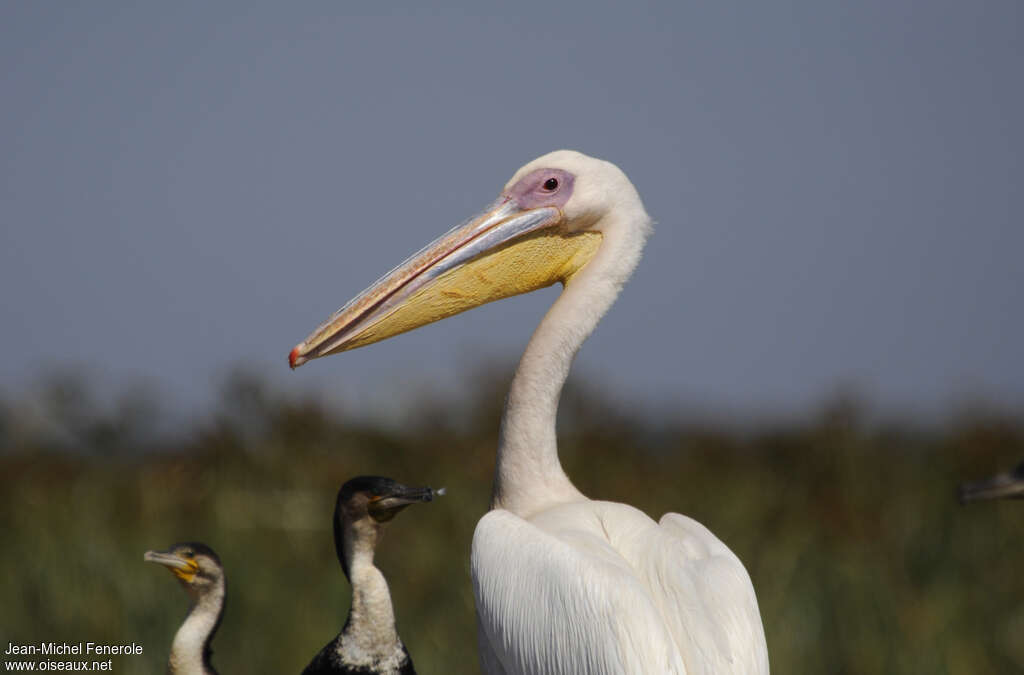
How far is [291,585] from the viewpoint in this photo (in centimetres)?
622

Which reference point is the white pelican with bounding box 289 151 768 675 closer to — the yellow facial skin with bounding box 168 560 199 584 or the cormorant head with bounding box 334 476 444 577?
the cormorant head with bounding box 334 476 444 577

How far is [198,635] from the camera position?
304 cm

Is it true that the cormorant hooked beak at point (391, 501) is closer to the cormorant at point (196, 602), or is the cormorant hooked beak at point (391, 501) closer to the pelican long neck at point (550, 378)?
the pelican long neck at point (550, 378)

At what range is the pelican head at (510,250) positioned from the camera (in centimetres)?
322

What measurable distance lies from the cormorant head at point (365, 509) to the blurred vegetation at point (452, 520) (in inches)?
105

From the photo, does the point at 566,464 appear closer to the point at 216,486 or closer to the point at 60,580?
the point at 216,486

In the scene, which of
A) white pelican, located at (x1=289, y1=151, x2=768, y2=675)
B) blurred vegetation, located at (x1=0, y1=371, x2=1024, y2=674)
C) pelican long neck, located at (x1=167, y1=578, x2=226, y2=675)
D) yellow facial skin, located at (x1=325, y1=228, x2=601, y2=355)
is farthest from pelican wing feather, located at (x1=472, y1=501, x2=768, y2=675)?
blurred vegetation, located at (x1=0, y1=371, x2=1024, y2=674)

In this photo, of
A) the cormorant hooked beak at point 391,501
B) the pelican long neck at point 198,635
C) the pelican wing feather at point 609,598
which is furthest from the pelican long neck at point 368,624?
the pelican long neck at point 198,635

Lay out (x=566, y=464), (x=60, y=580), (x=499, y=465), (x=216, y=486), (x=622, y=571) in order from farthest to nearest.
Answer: (x=566, y=464) < (x=216, y=486) < (x=60, y=580) < (x=499, y=465) < (x=622, y=571)

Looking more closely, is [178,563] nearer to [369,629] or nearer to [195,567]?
[195,567]

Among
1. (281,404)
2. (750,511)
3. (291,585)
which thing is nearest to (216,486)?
(281,404)

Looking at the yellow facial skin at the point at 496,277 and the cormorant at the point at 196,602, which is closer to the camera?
the cormorant at the point at 196,602

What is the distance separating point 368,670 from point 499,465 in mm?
690

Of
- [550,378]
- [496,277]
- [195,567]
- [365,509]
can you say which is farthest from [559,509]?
[195,567]
